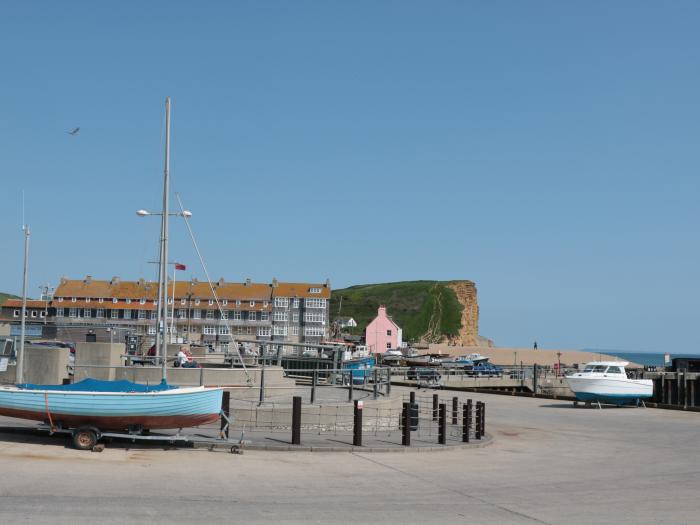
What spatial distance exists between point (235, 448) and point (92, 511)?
7123 millimetres

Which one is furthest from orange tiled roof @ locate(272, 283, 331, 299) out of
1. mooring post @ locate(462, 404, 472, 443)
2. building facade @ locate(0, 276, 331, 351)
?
mooring post @ locate(462, 404, 472, 443)

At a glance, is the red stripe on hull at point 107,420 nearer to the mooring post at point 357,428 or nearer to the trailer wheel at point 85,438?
the trailer wheel at point 85,438

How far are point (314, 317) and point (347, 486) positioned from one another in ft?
430

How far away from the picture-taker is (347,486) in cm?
1512

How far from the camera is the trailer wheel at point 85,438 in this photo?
57.5 ft

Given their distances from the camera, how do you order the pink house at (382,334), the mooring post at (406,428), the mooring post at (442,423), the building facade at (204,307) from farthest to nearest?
1. the pink house at (382,334)
2. the building facade at (204,307)
3. the mooring post at (442,423)
4. the mooring post at (406,428)

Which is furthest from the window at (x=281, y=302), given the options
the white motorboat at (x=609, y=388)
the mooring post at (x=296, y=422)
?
the mooring post at (x=296, y=422)

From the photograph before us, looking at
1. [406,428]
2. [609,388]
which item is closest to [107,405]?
[406,428]

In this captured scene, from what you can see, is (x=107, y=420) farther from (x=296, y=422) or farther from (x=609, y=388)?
(x=609, y=388)

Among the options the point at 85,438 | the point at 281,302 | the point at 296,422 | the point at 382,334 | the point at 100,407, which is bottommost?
the point at 85,438

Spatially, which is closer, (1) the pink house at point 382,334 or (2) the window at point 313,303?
(2) the window at point 313,303

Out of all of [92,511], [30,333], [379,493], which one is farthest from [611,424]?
[30,333]

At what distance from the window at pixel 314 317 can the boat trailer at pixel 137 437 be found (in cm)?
12567

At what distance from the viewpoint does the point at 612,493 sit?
15664mm
